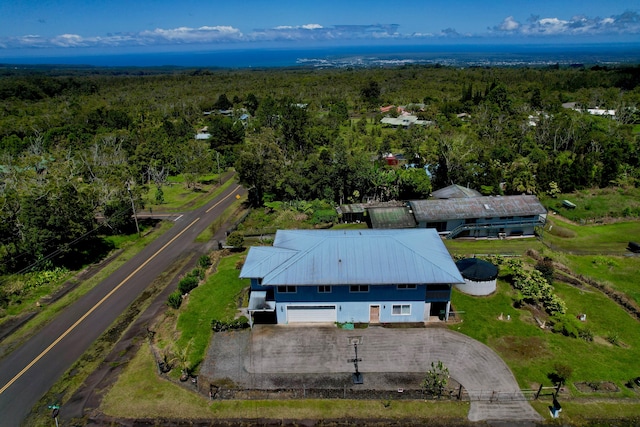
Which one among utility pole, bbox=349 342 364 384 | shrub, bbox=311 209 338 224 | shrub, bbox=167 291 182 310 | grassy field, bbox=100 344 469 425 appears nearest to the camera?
grassy field, bbox=100 344 469 425

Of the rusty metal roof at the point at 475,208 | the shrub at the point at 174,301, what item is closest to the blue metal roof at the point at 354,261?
the shrub at the point at 174,301

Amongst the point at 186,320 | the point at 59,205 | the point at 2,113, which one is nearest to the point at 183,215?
the point at 59,205

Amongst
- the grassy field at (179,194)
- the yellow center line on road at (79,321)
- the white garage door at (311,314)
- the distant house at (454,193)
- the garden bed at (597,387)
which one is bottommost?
the grassy field at (179,194)

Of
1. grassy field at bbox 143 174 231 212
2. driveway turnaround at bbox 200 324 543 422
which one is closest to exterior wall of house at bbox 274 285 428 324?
driveway turnaround at bbox 200 324 543 422

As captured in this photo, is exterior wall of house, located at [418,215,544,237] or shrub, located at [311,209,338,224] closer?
exterior wall of house, located at [418,215,544,237]

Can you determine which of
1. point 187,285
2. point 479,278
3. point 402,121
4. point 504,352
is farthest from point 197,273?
point 402,121

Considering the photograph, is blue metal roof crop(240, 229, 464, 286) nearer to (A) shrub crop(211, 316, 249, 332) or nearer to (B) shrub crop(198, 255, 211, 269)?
(A) shrub crop(211, 316, 249, 332)

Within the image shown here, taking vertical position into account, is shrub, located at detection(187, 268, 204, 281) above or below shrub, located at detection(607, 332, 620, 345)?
above

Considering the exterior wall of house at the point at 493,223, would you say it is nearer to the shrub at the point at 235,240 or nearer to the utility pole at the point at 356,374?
the shrub at the point at 235,240
